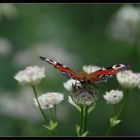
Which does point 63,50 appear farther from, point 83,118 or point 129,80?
point 83,118

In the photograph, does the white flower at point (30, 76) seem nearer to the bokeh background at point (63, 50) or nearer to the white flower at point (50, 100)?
the white flower at point (50, 100)

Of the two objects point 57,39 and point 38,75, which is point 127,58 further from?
point 38,75

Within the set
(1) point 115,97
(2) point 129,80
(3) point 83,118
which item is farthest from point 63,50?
(3) point 83,118

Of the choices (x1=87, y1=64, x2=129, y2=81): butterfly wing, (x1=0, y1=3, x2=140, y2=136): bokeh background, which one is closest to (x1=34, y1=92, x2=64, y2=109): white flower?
(x1=87, y1=64, x2=129, y2=81): butterfly wing

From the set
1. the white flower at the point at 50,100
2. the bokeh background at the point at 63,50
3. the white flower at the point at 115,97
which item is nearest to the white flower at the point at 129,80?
the white flower at the point at 115,97

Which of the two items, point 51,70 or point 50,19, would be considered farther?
point 50,19

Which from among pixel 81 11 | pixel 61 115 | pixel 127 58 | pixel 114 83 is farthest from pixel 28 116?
pixel 81 11

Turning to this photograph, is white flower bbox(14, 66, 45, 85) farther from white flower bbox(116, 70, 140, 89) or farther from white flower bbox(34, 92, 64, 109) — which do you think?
white flower bbox(116, 70, 140, 89)

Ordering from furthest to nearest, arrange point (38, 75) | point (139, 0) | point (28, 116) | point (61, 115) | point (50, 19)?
point (50, 19) < point (139, 0) < point (61, 115) < point (28, 116) < point (38, 75)
